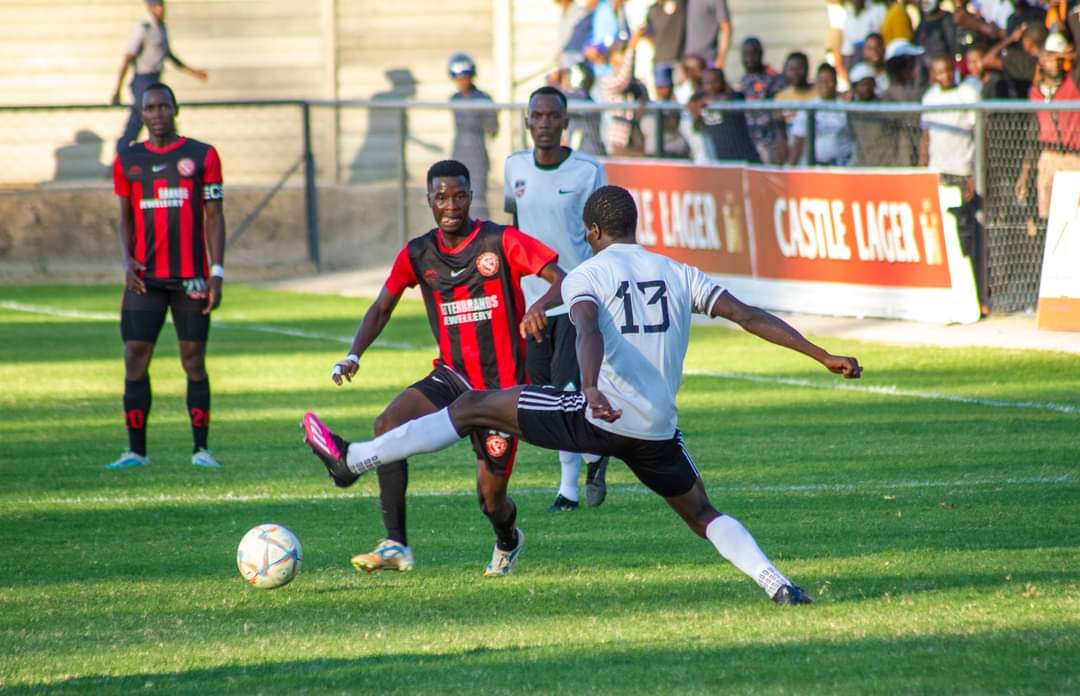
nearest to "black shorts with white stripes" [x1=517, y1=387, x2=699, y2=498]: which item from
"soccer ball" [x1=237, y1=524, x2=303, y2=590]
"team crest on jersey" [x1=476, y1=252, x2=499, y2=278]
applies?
"team crest on jersey" [x1=476, y1=252, x2=499, y2=278]

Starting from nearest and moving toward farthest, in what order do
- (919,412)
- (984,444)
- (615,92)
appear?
(984,444) < (919,412) < (615,92)

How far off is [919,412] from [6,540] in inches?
263

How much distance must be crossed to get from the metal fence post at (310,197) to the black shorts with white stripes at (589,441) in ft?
58.4

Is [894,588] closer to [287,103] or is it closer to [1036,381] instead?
[1036,381]

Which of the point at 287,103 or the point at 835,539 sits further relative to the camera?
the point at 287,103

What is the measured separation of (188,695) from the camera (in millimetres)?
5930

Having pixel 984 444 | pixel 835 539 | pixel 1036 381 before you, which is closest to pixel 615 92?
pixel 1036 381

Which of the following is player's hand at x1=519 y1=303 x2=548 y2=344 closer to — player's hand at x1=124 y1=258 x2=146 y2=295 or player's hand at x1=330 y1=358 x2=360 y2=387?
player's hand at x1=330 y1=358 x2=360 y2=387

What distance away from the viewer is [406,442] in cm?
735

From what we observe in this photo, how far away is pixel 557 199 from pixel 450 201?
7.20 feet

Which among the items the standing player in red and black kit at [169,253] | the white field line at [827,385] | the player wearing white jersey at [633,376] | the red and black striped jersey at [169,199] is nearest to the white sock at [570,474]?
the player wearing white jersey at [633,376]

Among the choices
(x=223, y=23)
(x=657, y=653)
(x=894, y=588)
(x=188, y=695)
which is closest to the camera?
(x=188, y=695)

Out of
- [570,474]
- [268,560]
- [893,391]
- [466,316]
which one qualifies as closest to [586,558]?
[466,316]

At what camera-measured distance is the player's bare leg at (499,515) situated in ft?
26.1
